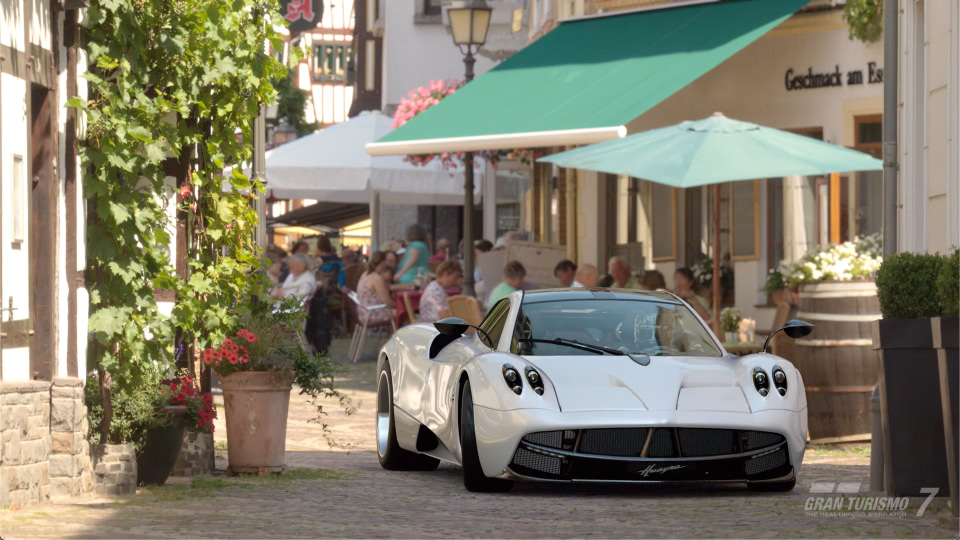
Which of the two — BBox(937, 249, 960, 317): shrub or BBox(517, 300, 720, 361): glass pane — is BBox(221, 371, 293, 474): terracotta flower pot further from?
BBox(937, 249, 960, 317): shrub

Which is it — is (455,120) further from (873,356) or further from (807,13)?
(873,356)

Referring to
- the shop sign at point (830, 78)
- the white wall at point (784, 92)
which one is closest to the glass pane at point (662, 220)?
the white wall at point (784, 92)

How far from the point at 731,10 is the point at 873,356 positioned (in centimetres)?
819

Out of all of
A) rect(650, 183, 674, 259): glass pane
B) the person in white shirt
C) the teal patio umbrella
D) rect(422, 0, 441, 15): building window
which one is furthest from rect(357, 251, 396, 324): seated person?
rect(422, 0, 441, 15): building window

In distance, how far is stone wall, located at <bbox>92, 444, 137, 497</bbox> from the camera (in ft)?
31.6

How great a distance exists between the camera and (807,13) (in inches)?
772

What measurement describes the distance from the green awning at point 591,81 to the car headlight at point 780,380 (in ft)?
22.1

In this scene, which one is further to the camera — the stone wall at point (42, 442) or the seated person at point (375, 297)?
the seated person at point (375, 297)

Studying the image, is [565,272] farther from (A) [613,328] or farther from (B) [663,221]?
(A) [613,328]

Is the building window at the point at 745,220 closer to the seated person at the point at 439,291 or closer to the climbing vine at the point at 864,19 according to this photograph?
the climbing vine at the point at 864,19

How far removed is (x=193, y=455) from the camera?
35.6ft

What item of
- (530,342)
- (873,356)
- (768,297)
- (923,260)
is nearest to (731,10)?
(768,297)

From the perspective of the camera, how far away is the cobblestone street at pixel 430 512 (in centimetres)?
791

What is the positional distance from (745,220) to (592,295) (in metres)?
9.43
